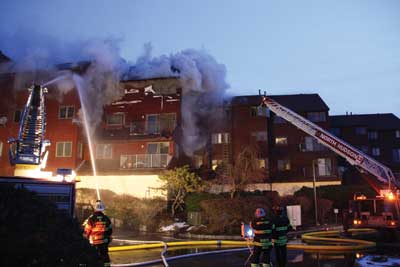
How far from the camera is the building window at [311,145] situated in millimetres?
35500

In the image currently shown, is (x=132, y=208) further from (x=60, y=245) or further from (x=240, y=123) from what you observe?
(x=60, y=245)

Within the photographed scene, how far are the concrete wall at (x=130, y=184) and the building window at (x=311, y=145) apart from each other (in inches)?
630

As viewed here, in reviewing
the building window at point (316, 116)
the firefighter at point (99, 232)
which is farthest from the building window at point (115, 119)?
the firefighter at point (99, 232)

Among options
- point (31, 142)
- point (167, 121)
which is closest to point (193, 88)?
point (167, 121)

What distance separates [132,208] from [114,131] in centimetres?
1002

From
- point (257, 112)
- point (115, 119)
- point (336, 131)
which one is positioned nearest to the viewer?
point (115, 119)

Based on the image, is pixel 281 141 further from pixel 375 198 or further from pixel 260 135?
pixel 375 198

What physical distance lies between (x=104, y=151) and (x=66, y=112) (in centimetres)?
470

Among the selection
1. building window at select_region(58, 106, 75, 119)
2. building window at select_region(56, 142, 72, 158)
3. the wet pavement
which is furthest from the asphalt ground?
building window at select_region(58, 106, 75, 119)

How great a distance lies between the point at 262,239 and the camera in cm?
864

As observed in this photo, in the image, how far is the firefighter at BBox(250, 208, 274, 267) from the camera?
8.58 metres

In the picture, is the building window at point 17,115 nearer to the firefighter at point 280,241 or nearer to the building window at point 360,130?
the firefighter at point 280,241

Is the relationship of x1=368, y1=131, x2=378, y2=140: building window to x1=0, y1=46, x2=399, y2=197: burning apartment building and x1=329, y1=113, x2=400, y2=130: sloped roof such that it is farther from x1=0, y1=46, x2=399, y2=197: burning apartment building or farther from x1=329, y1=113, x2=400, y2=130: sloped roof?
x1=0, y1=46, x2=399, y2=197: burning apartment building

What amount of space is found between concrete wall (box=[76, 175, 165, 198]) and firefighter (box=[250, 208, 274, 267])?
60.6 feet
